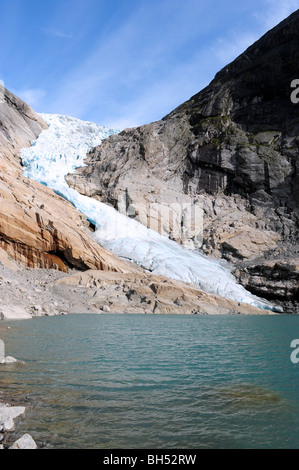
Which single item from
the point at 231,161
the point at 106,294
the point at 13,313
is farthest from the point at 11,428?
the point at 231,161

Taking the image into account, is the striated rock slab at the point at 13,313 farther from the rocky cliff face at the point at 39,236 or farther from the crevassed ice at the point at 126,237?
the crevassed ice at the point at 126,237

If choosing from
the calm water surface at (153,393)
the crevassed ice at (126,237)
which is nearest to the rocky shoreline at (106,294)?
the crevassed ice at (126,237)

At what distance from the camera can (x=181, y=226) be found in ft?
193

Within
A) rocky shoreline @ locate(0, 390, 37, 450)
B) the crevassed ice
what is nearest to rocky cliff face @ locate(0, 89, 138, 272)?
the crevassed ice

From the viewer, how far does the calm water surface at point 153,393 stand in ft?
19.3

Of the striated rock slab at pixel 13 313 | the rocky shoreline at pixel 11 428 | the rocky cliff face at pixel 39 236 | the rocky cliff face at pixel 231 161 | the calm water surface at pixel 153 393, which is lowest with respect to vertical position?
the striated rock slab at pixel 13 313

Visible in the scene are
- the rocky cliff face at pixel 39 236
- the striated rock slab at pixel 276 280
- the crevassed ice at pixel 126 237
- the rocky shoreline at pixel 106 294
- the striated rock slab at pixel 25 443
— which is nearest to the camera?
the striated rock slab at pixel 25 443

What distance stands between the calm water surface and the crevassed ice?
27.0 metres

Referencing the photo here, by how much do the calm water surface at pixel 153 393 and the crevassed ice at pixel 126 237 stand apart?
2697 centimetres

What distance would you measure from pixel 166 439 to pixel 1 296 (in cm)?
2110

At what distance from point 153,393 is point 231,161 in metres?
61.7

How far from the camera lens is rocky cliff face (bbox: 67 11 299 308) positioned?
57.3 m
